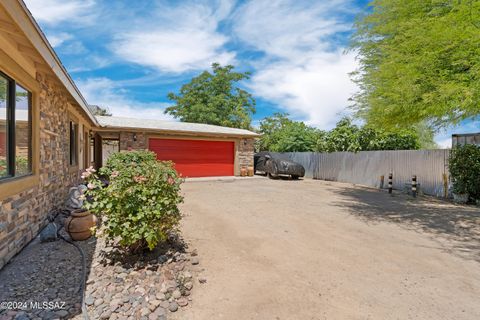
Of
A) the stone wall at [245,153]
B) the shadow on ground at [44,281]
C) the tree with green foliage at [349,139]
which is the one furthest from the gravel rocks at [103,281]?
the stone wall at [245,153]

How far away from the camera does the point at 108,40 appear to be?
10.2 meters

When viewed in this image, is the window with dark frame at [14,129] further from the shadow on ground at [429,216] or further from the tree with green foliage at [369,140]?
the tree with green foliage at [369,140]

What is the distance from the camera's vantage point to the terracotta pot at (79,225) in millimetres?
4398

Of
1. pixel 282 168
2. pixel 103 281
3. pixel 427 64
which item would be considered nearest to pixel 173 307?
pixel 103 281

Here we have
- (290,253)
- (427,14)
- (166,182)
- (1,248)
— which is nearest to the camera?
(1,248)

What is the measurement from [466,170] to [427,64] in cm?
459

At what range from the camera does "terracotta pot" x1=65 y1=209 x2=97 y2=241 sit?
4.40 m

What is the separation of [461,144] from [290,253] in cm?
885

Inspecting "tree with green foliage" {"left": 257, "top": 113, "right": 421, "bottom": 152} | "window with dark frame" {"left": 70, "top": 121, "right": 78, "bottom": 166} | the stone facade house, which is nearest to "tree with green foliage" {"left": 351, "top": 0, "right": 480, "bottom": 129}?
"tree with green foliage" {"left": 257, "top": 113, "right": 421, "bottom": 152}

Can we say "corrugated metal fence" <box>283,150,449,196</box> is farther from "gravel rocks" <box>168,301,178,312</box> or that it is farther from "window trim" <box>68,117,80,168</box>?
"window trim" <box>68,117,80,168</box>

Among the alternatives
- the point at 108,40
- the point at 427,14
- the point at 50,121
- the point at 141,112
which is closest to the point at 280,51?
the point at 427,14

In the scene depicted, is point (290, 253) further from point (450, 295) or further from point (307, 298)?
point (450, 295)

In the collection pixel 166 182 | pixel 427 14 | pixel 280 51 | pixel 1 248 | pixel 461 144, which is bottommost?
pixel 1 248

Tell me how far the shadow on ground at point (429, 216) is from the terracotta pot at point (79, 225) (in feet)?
19.6
